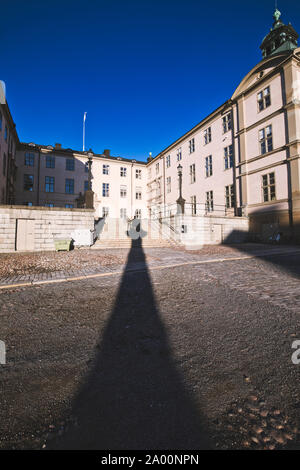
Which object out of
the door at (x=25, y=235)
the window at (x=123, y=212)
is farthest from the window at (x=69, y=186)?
the door at (x=25, y=235)

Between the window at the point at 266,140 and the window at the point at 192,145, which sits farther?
the window at the point at 192,145

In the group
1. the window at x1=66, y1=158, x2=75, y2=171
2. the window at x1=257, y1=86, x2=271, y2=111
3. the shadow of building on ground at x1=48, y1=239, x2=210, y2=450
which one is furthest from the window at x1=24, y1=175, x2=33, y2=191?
the shadow of building on ground at x1=48, y1=239, x2=210, y2=450

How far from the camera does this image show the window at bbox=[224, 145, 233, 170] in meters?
22.7

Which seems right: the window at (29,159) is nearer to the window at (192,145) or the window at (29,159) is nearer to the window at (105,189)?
the window at (105,189)

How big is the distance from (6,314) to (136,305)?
2206 mm

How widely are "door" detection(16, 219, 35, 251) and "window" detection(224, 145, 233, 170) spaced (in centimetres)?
2052

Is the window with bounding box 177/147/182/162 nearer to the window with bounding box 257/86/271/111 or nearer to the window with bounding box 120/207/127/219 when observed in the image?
the window with bounding box 257/86/271/111

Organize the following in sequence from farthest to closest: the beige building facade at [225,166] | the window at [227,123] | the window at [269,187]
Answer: the window at [227,123] → the window at [269,187] → the beige building facade at [225,166]

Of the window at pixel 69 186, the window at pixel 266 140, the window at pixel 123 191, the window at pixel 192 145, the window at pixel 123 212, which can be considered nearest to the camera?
the window at pixel 266 140

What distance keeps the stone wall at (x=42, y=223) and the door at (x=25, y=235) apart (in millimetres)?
55

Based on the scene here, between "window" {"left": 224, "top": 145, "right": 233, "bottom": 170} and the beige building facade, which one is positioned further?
"window" {"left": 224, "top": 145, "right": 233, "bottom": 170}

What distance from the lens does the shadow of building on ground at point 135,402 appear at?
4.23 feet

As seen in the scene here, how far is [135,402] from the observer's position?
1597 millimetres

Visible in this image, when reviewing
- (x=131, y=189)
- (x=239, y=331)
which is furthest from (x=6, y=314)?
(x=131, y=189)
